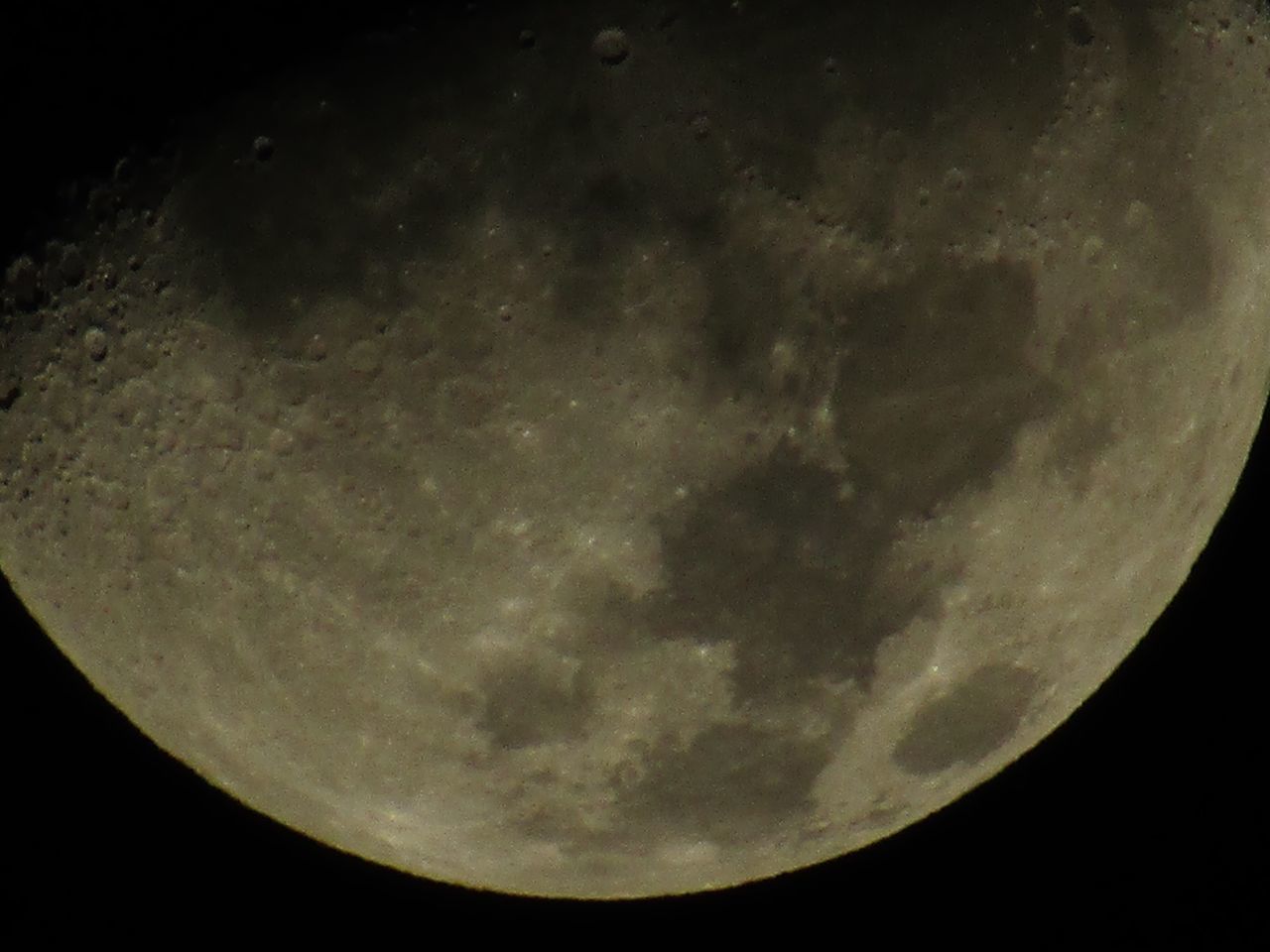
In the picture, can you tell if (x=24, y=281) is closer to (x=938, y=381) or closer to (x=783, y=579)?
(x=783, y=579)

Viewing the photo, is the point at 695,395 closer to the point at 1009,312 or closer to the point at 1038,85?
the point at 1009,312

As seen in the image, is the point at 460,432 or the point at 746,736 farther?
the point at 746,736

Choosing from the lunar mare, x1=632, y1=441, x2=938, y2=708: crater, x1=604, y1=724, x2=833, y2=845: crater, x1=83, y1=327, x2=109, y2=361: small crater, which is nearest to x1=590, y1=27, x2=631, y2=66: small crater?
the lunar mare

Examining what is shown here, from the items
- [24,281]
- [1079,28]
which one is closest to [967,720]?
[1079,28]

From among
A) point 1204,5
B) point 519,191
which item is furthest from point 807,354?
point 1204,5

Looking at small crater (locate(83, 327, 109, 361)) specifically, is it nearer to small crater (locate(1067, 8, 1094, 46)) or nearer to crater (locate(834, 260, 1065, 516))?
crater (locate(834, 260, 1065, 516))

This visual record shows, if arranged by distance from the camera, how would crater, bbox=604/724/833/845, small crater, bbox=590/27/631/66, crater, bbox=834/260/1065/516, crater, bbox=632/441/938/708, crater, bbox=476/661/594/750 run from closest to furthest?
small crater, bbox=590/27/631/66 < crater, bbox=834/260/1065/516 < crater, bbox=632/441/938/708 < crater, bbox=476/661/594/750 < crater, bbox=604/724/833/845
